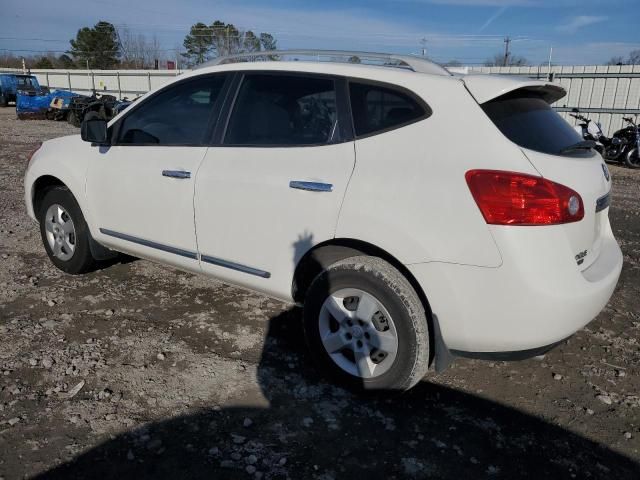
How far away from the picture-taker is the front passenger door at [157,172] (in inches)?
138

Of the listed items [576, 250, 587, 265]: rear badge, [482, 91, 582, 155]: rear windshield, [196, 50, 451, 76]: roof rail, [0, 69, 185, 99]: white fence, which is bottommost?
[576, 250, 587, 265]: rear badge

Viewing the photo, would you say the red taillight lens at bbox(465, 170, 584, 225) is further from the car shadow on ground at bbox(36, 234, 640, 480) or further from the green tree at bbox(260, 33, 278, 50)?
the green tree at bbox(260, 33, 278, 50)

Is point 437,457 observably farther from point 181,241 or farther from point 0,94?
point 0,94

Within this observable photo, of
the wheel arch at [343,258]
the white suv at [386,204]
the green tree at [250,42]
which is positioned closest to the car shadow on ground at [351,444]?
the white suv at [386,204]

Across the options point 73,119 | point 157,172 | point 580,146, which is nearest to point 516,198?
point 580,146

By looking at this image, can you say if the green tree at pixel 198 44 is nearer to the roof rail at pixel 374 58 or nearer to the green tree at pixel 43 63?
the green tree at pixel 43 63

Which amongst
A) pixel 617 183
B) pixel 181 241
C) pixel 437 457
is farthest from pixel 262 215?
pixel 617 183

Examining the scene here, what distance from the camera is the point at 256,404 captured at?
2883 mm

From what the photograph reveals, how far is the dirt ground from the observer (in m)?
2.46

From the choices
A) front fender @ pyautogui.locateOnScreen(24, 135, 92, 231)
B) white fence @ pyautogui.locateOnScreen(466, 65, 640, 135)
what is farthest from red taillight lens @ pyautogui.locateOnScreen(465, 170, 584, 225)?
white fence @ pyautogui.locateOnScreen(466, 65, 640, 135)

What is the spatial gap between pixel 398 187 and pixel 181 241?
170 centimetres

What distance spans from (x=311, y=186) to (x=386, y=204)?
463mm

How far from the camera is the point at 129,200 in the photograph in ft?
12.6

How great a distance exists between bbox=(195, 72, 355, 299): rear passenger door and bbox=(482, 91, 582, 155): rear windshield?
786 mm
